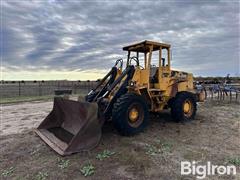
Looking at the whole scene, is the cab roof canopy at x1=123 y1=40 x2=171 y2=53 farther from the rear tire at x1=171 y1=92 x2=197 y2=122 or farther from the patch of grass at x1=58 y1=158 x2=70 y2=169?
the patch of grass at x1=58 y1=158 x2=70 y2=169

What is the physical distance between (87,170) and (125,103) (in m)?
1.80

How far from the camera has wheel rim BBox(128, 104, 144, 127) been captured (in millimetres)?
5309

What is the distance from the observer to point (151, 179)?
3449mm

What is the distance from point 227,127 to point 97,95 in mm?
3792

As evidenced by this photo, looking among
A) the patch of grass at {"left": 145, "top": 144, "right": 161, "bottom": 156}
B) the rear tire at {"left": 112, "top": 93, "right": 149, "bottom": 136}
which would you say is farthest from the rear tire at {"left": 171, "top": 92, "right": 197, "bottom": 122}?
the patch of grass at {"left": 145, "top": 144, "right": 161, "bottom": 156}

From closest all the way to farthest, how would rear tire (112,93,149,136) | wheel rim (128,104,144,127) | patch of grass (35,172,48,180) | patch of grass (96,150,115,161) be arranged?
patch of grass (35,172,48,180) → patch of grass (96,150,115,161) → rear tire (112,93,149,136) → wheel rim (128,104,144,127)

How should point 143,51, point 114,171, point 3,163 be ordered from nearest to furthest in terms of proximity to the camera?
point 114,171 < point 3,163 < point 143,51

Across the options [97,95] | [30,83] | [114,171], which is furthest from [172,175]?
[30,83]

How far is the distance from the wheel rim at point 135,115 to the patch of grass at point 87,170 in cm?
174

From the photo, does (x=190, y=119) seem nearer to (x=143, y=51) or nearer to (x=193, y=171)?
(x=143, y=51)

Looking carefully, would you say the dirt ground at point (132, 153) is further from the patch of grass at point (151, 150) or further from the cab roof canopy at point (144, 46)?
the cab roof canopy at point (144, 46)

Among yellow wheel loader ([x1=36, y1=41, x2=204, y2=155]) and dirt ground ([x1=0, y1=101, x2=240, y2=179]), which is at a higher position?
yellow wheel loader ([x1=36, y1=41, x2=204, y2=155])
